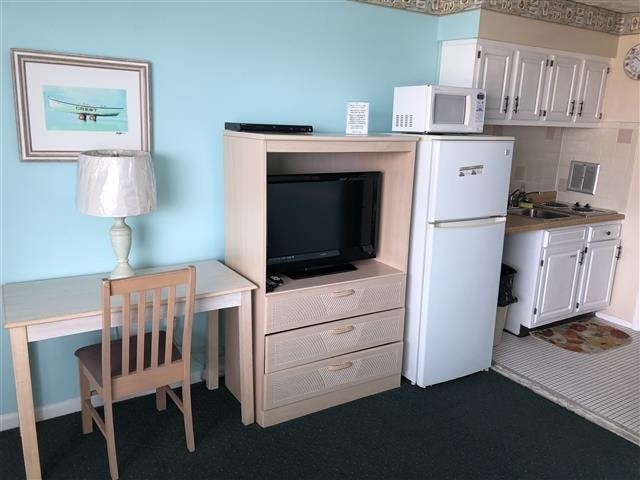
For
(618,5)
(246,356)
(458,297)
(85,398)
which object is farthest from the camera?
(618,5)

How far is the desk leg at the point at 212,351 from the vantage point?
2.95 metres

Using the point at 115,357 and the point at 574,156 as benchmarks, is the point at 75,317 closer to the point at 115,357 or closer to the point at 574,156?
the point at 115,357

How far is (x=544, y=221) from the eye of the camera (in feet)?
12.1

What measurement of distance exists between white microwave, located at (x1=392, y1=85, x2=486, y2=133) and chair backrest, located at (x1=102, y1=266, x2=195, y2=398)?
159 centimetres

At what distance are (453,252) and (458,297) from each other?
0.29 meters

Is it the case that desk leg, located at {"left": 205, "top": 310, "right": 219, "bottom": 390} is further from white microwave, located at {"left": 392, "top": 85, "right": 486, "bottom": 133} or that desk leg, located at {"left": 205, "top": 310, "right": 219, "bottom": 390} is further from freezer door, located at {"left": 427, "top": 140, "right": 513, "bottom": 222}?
white microwave, located at {"left": 392, "top": 85, "right": 486, "bottom": 133}

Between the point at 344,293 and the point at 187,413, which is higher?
the point at 344,293

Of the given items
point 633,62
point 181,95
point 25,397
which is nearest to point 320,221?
point 181,95

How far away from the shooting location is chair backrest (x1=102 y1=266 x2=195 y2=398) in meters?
2.09

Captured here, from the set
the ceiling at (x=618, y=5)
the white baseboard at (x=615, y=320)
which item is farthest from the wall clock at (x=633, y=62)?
the white baseboard at (x=615, y=320)

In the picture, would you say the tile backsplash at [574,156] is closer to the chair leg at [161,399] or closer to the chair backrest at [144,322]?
the chair backrest at [144,322]

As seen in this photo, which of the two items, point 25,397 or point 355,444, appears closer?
point 25,397

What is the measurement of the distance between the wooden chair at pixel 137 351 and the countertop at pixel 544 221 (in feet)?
7.34

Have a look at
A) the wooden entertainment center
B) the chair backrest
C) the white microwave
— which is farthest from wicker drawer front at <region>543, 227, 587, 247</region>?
the chair backrest
